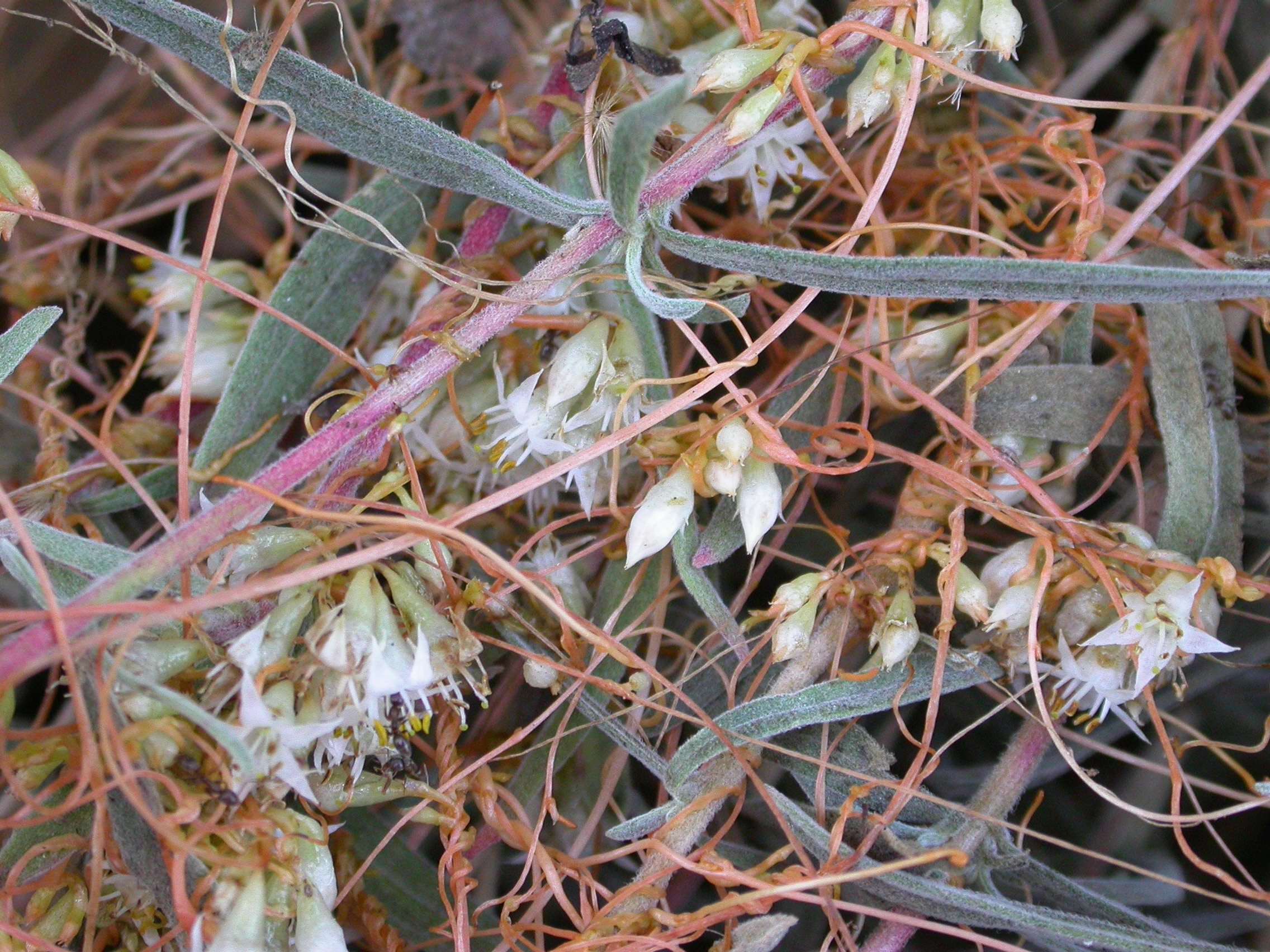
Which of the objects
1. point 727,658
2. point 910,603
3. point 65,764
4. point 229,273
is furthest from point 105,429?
point 910,603

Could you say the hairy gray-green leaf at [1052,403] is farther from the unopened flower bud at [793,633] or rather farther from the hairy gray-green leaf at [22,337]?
the hairy gray-green leaf at [22,337]

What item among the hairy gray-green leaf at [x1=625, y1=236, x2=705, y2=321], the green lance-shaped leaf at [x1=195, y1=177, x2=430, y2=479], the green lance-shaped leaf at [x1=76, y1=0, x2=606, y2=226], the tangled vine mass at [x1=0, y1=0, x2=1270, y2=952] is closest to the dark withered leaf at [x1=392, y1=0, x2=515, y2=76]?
the tangled vine mass at [x1=0, y1=0, x2=1270, y2=952]

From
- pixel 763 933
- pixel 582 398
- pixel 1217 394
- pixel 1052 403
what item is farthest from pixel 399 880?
pixel 1217 394

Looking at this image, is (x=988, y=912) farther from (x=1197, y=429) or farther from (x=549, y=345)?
(x=549, y=345)

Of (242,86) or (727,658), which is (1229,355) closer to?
(727,658)

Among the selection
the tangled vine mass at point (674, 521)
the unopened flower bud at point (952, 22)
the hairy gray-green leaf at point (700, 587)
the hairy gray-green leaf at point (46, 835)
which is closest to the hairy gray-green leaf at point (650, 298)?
the tangled vine mass at point (674, 521)
